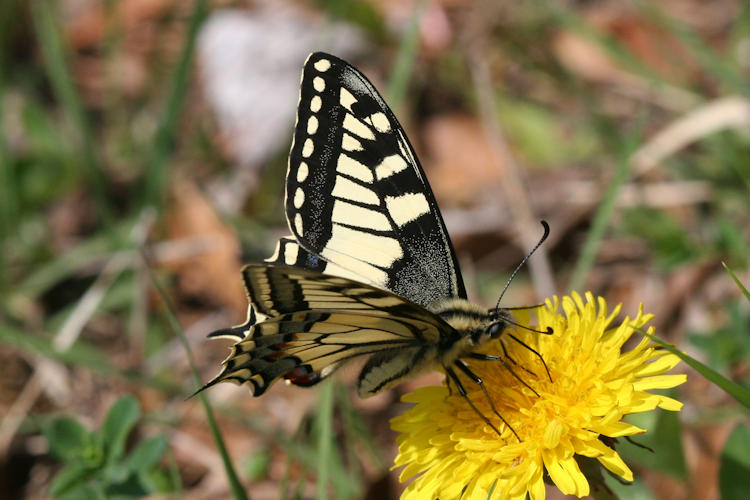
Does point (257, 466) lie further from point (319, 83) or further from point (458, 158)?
point (458, 158)

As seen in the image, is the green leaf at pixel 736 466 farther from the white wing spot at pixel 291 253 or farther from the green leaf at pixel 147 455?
the green leaf at pixel 147 455

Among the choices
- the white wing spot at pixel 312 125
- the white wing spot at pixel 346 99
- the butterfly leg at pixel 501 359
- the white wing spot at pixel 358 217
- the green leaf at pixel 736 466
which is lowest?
the green leaf at pixel 736 466

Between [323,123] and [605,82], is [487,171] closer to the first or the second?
[605,82]

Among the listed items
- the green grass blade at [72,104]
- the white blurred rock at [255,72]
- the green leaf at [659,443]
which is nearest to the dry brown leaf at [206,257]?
the white blurred rock at [255,72]

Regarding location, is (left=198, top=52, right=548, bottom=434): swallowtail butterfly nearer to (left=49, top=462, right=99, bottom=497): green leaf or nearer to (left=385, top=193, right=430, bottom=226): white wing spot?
(left=385, top=193, right=430, bottom=226): white wing spot

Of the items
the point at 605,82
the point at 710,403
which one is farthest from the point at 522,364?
the point at 605,82

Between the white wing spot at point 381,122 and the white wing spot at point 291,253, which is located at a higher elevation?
the white wing spot at point 381,122

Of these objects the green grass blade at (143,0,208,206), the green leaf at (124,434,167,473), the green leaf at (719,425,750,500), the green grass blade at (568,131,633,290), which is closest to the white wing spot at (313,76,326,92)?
the green grass blade at (568,131,633,290)

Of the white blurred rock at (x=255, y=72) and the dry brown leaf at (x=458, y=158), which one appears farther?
the white blurred rock at (x=255, y=72)

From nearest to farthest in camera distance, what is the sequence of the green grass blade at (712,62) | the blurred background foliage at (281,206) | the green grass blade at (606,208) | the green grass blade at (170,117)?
the green grass blade at (606,208)
the blurred background foliage at (281,206)
the green grass blade at (712,62)
the green grass blade at (170,117)
